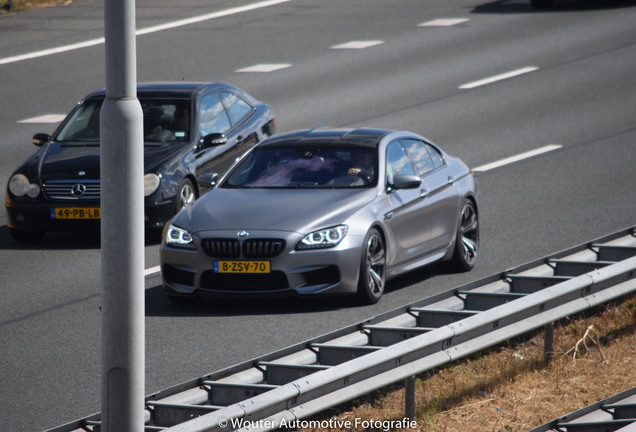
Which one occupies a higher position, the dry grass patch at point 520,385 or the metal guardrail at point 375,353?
the metal guardrail at point 375,353

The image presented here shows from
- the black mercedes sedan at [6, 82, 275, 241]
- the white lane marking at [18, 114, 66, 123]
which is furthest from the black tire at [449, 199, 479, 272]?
the white lane marking at [18, 114, 66, 123]

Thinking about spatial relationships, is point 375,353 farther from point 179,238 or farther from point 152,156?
point 152,156

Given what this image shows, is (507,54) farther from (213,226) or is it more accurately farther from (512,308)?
(512,308)

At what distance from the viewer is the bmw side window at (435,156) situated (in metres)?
12.5

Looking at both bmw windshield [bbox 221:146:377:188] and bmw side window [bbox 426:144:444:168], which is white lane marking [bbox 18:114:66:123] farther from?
bmw side window [bbox 426:144:444:168]

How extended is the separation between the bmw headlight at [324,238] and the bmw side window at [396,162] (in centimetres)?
114

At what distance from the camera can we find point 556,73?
24.2m

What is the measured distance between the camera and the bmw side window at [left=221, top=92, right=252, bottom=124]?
15727 mm

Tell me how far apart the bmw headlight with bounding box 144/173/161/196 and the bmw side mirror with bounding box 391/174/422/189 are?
3.43 m

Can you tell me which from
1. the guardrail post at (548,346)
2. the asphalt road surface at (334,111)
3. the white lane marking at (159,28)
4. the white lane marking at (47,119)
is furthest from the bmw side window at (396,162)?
the white lane marking at (159,28)

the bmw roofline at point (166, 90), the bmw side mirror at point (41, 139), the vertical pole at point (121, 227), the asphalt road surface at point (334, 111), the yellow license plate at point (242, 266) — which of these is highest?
the vertical pole at point (121, 227)

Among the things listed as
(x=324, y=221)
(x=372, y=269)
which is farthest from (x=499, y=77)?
(x=324, y=221)

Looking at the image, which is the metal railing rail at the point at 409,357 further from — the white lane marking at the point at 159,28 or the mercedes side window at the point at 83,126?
the white lane marking at the point at 159,28

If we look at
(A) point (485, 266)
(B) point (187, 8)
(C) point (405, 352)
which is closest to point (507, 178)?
(A) point (485, 266)
